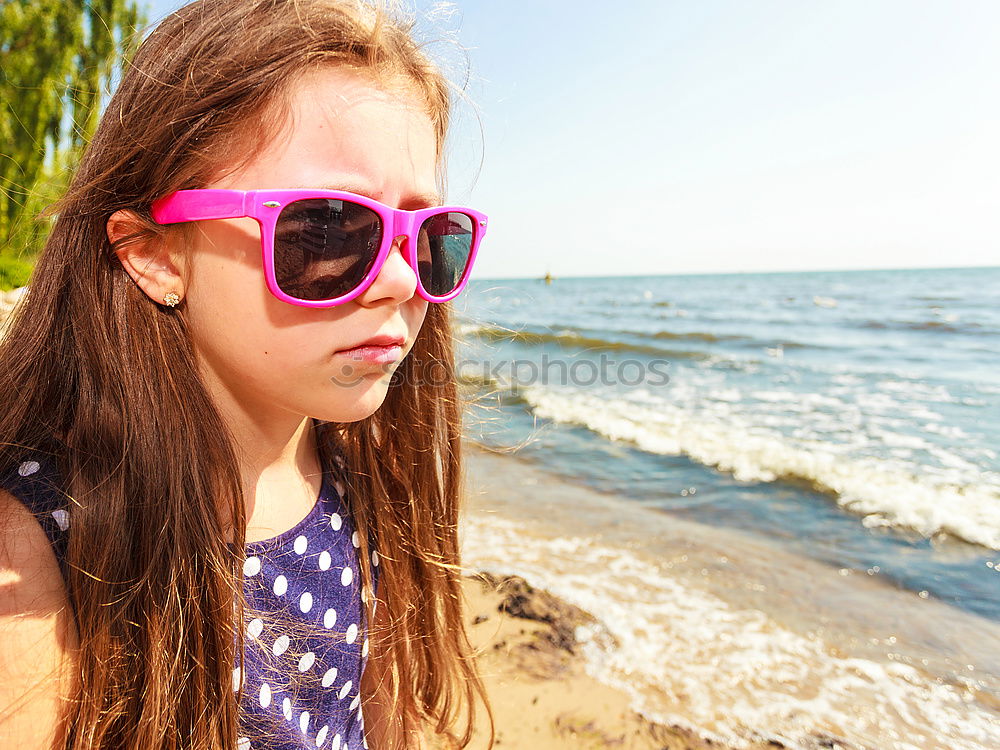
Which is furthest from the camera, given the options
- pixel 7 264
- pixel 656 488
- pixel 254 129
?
pixel 7 264

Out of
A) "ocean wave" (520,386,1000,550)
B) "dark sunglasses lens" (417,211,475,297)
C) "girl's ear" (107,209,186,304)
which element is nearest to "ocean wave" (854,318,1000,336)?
"ocean wave" (520,386,1000,550)

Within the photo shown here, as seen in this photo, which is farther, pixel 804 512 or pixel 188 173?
pixel 804 512

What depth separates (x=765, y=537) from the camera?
516cm

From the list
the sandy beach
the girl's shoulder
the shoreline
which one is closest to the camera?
the girl's shoulder

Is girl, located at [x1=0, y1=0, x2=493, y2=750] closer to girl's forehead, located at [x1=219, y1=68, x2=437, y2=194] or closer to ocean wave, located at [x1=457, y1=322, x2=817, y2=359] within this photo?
girl's forehead, located at [x1=219, y1=68, x2=437, y2=194]

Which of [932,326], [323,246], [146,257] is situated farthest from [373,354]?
[932,326]

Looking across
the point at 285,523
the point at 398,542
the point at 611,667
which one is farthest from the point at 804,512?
the point at 285,523

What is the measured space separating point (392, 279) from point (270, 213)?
0.26m

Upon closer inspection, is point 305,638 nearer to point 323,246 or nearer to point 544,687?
point 323,246

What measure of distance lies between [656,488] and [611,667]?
3223 millimetres

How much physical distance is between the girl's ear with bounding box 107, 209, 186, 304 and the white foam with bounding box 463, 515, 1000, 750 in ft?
9.40

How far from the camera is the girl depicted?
1.11m

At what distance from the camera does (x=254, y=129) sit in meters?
1.19

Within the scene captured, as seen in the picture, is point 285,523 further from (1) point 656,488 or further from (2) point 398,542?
(1) point 656,488
